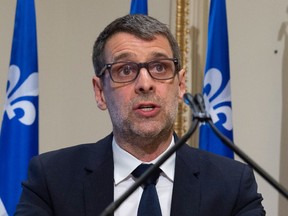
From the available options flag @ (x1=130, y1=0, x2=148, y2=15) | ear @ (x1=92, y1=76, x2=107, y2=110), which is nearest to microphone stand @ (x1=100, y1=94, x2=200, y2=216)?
ear @ (x1=92, y1=76, x2=107, y2=110)

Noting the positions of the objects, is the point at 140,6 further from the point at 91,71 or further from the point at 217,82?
the point at 91,71

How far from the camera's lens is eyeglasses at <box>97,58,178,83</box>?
1.65m

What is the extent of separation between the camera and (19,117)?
2756 millimetres

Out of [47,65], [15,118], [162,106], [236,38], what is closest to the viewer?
[162,106]

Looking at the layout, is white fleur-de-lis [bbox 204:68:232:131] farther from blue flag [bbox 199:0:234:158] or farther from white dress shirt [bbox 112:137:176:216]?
white dress shirt [bbox 112:137:176:216]

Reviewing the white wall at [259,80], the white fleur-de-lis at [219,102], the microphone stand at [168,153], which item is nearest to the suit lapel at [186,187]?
the microphone stand at [168,153]

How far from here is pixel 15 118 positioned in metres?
2.76

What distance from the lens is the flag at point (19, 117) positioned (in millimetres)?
2732

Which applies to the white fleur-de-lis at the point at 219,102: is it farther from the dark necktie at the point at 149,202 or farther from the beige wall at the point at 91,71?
the dark necktie at the point at 149,202

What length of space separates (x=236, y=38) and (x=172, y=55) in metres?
1.50

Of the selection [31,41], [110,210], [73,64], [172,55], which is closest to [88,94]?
[73,64]

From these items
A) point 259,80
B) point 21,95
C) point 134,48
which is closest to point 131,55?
point 134,48

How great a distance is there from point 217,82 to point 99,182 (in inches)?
52.2

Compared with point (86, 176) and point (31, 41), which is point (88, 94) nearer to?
point (31, 41)
